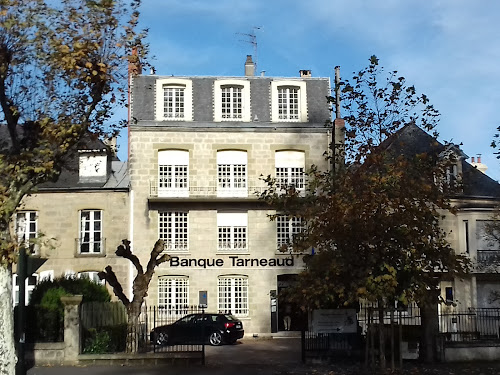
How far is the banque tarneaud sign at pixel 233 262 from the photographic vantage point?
105ft

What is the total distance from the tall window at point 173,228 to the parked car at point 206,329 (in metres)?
5.99

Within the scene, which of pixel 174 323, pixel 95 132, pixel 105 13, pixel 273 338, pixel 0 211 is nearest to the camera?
pixel 0 211

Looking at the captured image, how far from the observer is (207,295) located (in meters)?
31.9

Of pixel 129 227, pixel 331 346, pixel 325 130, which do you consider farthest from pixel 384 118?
pixel 129 227

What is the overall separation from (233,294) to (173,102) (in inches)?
382

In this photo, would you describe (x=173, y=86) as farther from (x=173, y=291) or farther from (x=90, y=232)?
(x=173, y=291)

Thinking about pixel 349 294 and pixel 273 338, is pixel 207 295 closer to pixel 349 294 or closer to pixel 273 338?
pixel 273 338

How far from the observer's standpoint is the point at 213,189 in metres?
32.2

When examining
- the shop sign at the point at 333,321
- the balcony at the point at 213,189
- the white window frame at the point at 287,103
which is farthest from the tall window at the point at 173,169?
the shop sign at the point at 333,321

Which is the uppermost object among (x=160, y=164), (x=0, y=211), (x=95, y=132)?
(x=160, y=164)

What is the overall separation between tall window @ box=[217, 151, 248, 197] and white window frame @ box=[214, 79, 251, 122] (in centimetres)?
179

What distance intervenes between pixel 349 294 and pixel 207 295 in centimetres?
1625

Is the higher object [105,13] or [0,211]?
[105,13]

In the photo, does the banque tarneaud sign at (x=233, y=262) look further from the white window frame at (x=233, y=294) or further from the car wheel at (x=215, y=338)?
A: the car wheel at (x=215, y=338)
